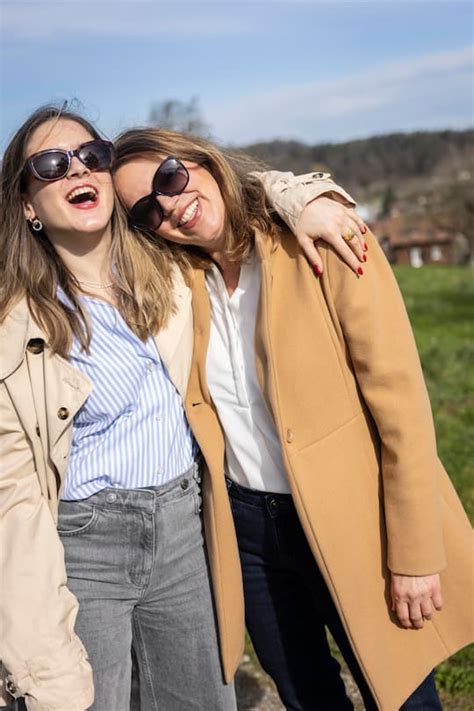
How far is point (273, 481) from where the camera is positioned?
270 cm

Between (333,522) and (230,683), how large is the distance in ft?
2.39

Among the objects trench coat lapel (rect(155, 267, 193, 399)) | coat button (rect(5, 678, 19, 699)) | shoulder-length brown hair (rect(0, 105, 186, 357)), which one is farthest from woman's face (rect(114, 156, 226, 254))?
coat button (rect(5, 678, 19, 699))

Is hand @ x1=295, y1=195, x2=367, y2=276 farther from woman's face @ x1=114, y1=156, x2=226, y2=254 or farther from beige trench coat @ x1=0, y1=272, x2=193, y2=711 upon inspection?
beige trench coat @ x1=0, y1=272, x2=193, y2=711

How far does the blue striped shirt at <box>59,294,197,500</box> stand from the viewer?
8.37 feet

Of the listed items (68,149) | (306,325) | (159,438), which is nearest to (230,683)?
(159,438)

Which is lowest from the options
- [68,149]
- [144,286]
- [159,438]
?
[159,438]

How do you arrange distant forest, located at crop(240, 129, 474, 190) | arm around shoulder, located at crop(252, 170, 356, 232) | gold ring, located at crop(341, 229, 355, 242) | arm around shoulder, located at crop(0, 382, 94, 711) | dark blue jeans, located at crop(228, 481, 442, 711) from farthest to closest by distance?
distant forest, located at crop(240, 129, 474, 190) < dark blue jeans, located at crop(228, 481, 442, 711) < arm around shoulder, located at crop(252, 170, 356, 232) < gold ring, located at crop(341, 229, 355, 242) < arm around shoulder, located at crop(0, 382, 94, 711)

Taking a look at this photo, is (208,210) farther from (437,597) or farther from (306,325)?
(437,597)

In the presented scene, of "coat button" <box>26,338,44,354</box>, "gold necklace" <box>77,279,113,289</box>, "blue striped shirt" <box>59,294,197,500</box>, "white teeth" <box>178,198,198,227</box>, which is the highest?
"white teeth" <box>178,198,198,227</box>

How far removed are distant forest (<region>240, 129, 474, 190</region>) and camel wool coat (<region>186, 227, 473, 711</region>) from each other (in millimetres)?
51693

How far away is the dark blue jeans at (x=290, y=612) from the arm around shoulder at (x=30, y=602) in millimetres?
652

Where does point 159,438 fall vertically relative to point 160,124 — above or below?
below

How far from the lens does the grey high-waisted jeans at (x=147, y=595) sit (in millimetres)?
2570

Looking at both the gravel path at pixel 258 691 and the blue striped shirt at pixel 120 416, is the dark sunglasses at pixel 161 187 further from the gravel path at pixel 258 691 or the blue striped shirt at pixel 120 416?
the gravel path at pixel 258 691
